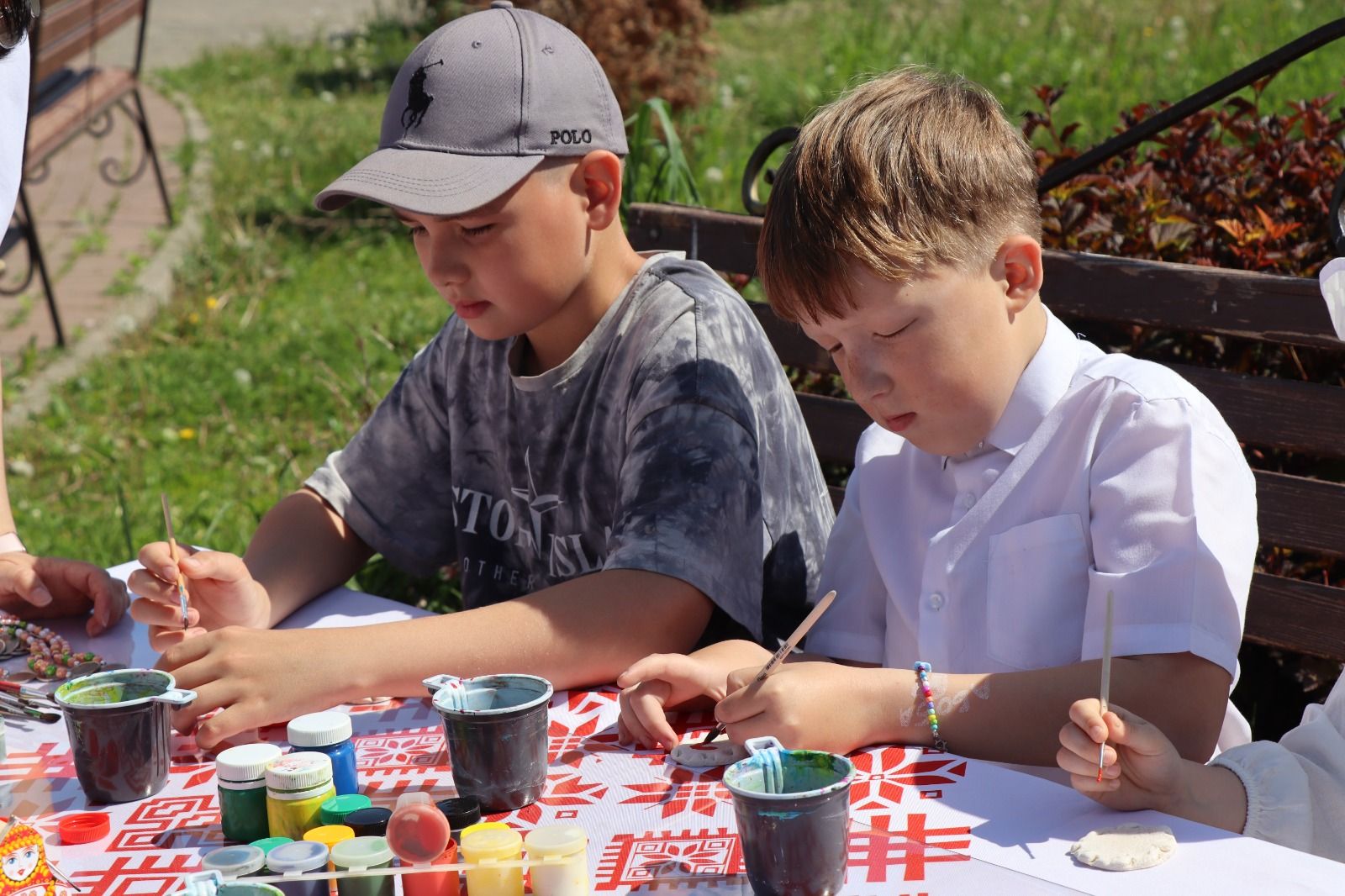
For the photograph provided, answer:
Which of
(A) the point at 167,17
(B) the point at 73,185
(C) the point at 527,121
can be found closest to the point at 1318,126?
(C) the point at 527,121

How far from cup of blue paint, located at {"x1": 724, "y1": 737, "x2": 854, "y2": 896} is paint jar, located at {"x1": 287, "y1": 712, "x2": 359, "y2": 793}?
440mm

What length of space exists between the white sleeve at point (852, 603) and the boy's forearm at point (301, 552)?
28.9 inches

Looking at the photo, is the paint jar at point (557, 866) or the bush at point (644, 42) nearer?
the paint jar at point (557, 866)

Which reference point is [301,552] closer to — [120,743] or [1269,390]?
[120,743]

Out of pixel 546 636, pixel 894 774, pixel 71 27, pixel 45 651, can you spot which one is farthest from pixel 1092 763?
pixel 71 27

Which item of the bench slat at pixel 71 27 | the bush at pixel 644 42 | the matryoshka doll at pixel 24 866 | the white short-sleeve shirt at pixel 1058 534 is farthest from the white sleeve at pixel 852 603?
the bench slat at pixel 71 27

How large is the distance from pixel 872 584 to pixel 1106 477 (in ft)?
1.41

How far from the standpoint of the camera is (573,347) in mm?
2225

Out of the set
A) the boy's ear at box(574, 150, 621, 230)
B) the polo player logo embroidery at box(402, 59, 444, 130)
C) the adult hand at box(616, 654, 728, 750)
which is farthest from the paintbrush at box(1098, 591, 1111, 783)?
the polo player logo embroidery at box(402, 59, 444, 130)

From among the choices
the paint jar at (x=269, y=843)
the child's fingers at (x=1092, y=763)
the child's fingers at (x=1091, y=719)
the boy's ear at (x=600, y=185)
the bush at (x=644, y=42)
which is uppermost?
the bush at (x=644, y=42)

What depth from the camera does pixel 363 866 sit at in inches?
48.6

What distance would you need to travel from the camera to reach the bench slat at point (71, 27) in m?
6.29

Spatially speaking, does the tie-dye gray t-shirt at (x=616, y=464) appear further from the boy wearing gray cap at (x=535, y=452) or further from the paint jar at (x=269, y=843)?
the paint jar at (x=269, y=843)

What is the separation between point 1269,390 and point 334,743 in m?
1.61
